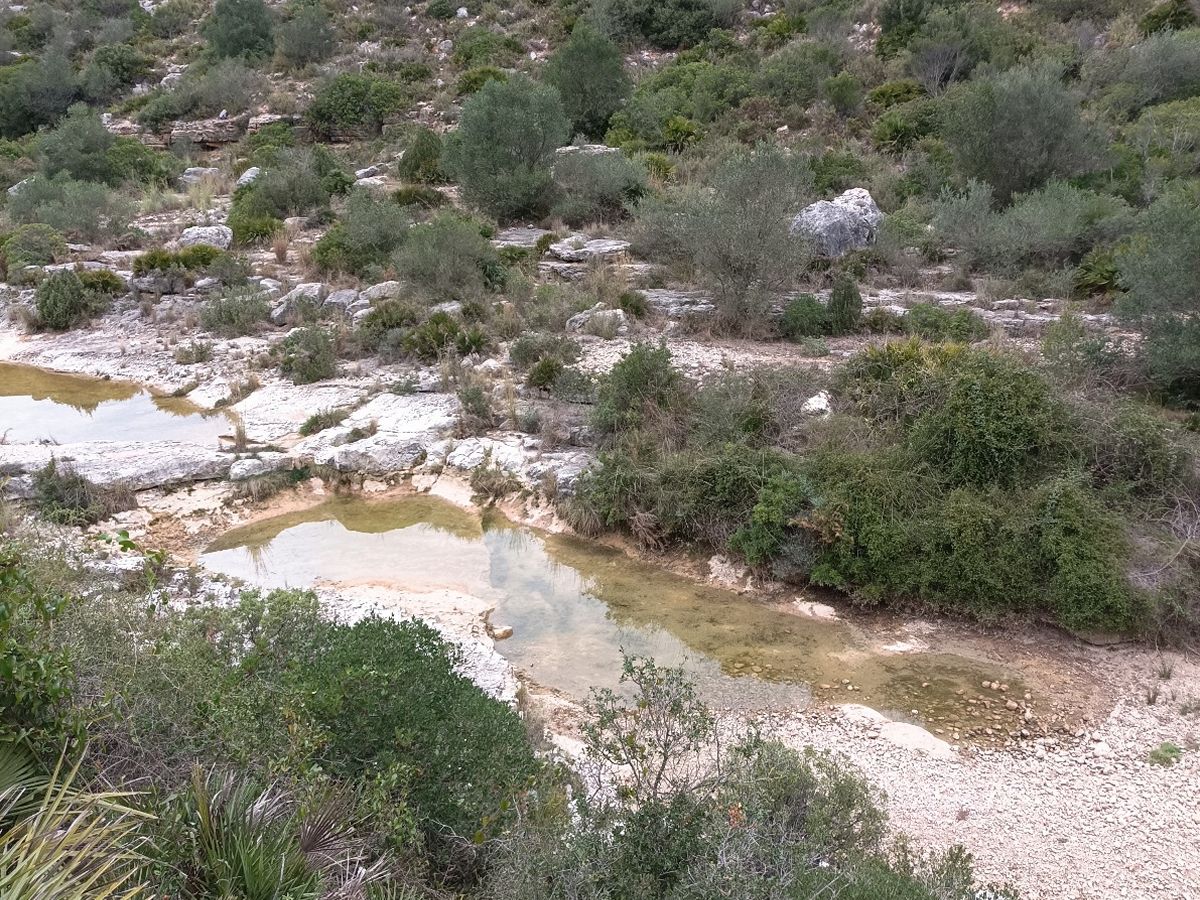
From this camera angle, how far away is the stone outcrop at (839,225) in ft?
49.4

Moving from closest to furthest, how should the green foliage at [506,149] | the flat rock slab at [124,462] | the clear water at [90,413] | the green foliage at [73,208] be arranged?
the flat rock slab at [124,462] → the clear water at [90,413] → the green foliage at [506,149] → the green foliage at [73,208]

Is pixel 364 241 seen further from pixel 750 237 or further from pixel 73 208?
pixel 73 208

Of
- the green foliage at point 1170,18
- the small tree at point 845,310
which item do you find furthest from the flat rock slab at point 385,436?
the green foliage at point 1170,18

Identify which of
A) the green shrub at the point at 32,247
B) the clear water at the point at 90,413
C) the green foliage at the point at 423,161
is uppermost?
the green foliage at the point at 423,161

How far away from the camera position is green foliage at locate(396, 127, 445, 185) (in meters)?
21.2

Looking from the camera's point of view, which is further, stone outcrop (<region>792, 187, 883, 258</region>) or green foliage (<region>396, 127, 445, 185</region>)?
green foliage (<region>396, 127, 445, 185</region>)

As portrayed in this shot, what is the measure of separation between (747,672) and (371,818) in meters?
3.89

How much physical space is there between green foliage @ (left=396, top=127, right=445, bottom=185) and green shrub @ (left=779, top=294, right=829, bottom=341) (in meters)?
11.6

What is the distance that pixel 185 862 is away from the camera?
314cm

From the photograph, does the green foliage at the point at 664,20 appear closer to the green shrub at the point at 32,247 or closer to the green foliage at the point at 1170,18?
the green foliage at the point at 1170,18

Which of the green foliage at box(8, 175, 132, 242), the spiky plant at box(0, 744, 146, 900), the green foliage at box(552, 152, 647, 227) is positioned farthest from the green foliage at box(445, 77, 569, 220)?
the spiky plant at box(0, 744, 146, 900)

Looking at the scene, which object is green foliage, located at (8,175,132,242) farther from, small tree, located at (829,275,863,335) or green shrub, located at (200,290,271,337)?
small tree, located at (829,275,863,335)

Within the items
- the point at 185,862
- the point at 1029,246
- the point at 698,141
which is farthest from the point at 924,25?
the point at 185,862

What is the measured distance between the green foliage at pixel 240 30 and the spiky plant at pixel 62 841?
34575 mm
